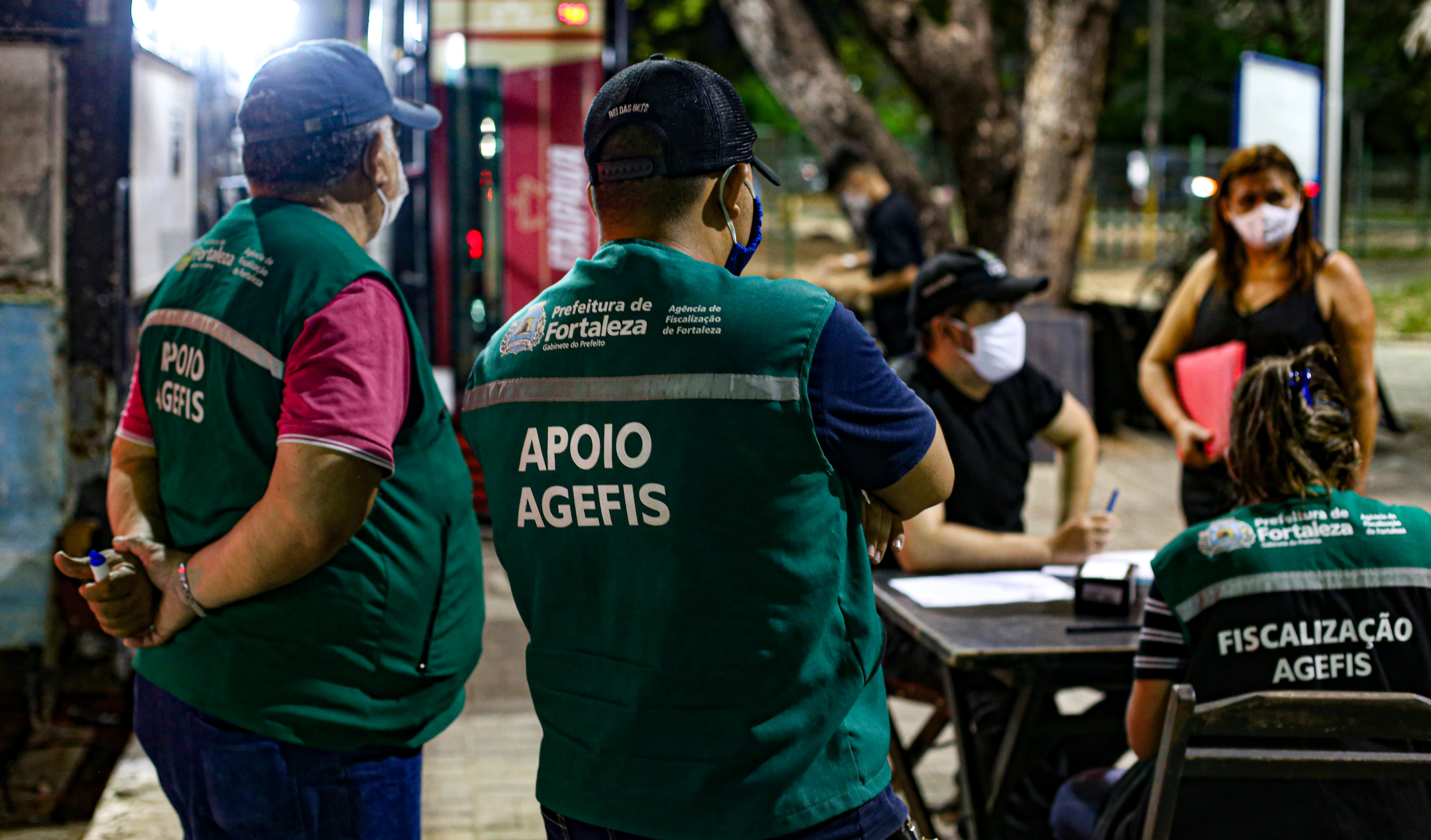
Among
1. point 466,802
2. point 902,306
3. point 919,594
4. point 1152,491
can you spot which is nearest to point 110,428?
point 466,802

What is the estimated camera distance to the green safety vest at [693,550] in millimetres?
1638

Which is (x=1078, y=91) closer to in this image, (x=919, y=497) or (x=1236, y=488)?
(x=1236, y=488)

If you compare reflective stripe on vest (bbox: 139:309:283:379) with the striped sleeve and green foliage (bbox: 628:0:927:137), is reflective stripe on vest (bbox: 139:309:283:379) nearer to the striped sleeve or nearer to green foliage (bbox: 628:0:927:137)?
the striped sleeve

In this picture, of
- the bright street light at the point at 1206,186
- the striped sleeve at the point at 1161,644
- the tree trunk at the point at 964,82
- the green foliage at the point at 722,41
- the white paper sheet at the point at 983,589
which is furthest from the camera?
the green foliage at the point at 722,41

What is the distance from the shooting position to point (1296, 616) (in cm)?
239

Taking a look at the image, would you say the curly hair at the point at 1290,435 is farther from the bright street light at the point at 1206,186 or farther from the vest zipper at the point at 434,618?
the bright street light at the point at 1206,186

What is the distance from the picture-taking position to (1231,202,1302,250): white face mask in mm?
4277

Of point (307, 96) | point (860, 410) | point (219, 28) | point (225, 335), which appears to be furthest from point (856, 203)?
point (860, 410)

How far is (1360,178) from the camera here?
30.1 metres

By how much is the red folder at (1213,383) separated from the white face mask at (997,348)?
809mm

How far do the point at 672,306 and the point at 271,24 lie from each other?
5055mm

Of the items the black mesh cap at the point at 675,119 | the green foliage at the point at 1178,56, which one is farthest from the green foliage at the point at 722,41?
the black mesh cap at the point at 675,119

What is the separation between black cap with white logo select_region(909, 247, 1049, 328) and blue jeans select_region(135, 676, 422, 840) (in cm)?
200

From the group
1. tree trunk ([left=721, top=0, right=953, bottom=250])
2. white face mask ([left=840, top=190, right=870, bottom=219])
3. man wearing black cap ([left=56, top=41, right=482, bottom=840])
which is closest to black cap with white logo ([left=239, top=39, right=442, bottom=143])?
man wearing black cap ([left=56, top=41, right=482, bottom=840])
